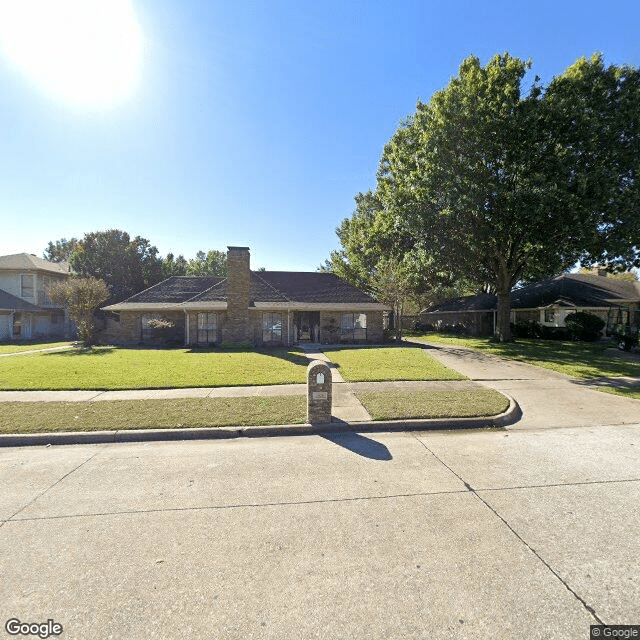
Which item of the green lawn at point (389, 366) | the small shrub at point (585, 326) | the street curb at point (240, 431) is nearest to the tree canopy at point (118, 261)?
the green lawn at point (389, 366)

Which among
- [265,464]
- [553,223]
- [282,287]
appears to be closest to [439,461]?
[265,464]

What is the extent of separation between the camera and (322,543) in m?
3.41

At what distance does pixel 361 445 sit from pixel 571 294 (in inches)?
1125

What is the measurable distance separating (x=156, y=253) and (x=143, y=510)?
36.1 meters

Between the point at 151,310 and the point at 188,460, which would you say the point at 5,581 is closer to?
the point at 188,460

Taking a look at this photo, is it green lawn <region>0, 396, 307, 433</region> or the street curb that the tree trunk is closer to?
the street curb

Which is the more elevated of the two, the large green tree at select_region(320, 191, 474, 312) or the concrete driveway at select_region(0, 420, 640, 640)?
the large green tree at select_region(320, 191, 474, 312)

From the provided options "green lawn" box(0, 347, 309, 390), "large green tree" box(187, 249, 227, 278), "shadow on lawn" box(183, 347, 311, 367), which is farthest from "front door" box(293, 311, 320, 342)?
"large green tree" box(187, 249, 227, 278)

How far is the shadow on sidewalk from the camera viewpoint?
18.6ft

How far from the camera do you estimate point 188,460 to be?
216 inches

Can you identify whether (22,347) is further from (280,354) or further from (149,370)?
(280,354)

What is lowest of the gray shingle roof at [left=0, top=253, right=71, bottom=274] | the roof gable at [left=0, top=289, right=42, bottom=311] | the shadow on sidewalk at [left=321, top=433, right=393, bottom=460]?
the shadow on sidewalk at [left=321, top=433, right=393, bottom=460]

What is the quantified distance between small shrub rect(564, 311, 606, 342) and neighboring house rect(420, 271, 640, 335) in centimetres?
118

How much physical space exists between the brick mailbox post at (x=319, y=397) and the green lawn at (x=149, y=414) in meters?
0.36
